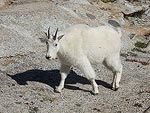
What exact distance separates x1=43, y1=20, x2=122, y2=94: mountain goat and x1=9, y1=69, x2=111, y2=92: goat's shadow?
127cm

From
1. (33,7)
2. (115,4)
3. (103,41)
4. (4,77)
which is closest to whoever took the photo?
(103,41)

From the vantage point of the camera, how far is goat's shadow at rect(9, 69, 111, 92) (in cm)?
1973

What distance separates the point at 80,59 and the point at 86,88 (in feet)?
7.29

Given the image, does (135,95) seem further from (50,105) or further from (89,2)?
(89,2)

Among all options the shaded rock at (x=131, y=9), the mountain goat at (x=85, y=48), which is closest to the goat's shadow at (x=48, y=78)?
the mountain goat at (x=85, y=48)

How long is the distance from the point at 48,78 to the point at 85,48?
3.74 meters

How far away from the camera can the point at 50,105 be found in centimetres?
1689

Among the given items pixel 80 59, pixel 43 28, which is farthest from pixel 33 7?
pixel 80 59

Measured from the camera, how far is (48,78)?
20.7 metres

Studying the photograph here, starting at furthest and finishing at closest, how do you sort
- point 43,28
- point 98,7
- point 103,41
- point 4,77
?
point 98,7
point 43,28
point 4,77
point 103,41

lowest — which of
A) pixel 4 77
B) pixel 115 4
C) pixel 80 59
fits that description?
pixel 115 4

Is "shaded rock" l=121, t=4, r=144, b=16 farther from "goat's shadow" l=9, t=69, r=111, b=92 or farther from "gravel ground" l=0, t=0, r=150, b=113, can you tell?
"goat's shadow" l=9, t=69, r=111, b=92

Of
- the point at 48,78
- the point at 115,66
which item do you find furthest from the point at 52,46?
the point at 48,78

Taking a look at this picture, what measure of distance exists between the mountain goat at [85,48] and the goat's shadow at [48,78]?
1268 mm
